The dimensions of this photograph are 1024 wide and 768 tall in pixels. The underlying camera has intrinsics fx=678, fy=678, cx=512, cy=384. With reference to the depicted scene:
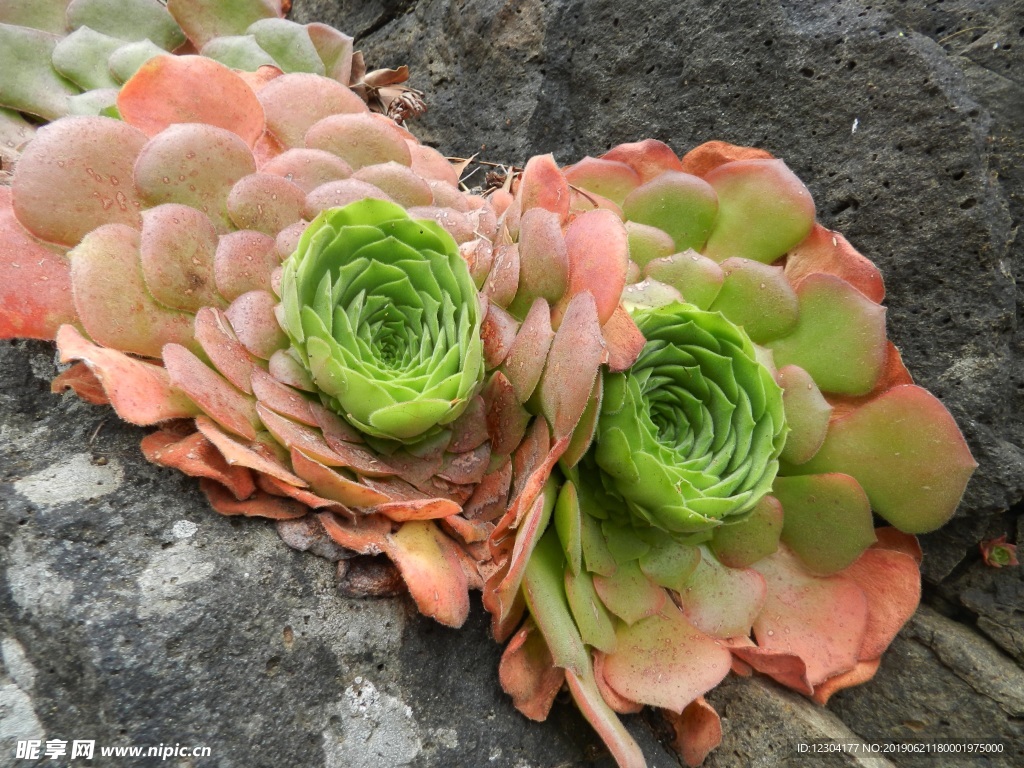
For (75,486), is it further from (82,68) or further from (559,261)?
(82,68)

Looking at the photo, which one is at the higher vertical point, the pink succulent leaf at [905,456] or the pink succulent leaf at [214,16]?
the pink succulent leaf at [214,16]

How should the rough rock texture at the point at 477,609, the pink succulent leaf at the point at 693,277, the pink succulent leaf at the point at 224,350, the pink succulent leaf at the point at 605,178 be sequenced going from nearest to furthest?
the rough rock texture at the point at 477,609 → the pink succulent leaf at the point at 224,350 → the pink succulent leaf at the point at 693,277 → the pink succulent leaf at the point at 605,178

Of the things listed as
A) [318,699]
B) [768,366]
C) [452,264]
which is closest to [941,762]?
[768,366]

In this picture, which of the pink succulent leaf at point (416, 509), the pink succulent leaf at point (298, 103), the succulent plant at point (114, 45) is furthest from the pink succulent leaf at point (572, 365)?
the succulent plant at point (114, 45)

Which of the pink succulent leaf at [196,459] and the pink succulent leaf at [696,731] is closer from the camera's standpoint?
the pink succulent leaf at [196,459]

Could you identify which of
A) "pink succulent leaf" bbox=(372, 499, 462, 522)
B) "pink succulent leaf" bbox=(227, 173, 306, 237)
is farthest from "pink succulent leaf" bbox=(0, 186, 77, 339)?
"pink succulent leaf" bbox=(372, 499, 462, 522)

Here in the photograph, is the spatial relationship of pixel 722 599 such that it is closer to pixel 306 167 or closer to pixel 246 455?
pixel 246 455

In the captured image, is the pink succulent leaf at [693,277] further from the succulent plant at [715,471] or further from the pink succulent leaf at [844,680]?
the pink succulent leaf at [844,680]

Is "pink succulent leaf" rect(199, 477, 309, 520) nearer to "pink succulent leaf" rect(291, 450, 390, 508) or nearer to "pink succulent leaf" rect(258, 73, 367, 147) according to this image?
"pink succulent leaf" rect(291, 450, 390, 508)
